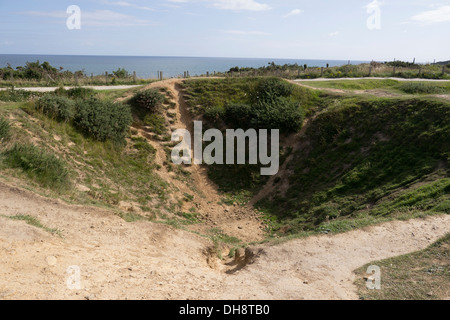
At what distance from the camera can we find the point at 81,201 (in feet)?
36.1

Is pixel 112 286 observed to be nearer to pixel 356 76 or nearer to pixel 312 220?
pixel 312 220

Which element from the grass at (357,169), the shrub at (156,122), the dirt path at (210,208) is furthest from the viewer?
the shrub at (156,122)

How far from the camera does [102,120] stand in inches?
658

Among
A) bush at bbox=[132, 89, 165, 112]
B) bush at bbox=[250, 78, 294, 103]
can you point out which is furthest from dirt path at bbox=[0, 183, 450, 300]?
bush at bbox=[250, 78, 294, 103]

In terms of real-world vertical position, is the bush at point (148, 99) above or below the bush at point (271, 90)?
below

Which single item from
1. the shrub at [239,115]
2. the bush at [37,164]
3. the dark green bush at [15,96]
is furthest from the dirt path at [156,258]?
the dark green bush at [15,96]

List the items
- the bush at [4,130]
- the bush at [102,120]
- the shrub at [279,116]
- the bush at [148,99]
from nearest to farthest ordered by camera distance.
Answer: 1. the bush at [4,130]
2. the bush at [102,120]
3. the shrub at [279,116]
4. the bush at [148,99]

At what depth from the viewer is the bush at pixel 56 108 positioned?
615 inches

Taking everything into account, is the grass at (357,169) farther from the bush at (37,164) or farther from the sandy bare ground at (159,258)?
the bush at (37,164)

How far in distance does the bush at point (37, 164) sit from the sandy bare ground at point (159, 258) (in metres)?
1.52

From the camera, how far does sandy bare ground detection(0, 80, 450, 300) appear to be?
20.6ft

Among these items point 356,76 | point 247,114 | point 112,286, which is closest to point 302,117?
point 247,114

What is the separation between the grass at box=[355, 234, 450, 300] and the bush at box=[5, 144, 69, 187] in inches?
410

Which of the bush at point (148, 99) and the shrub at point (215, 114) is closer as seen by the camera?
the bush at point (148, 99)
